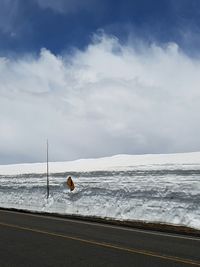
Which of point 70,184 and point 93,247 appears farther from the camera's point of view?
point 70,184

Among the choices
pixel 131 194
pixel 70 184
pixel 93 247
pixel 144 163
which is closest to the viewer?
pixel 93 247

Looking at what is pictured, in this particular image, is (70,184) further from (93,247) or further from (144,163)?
(93,247)

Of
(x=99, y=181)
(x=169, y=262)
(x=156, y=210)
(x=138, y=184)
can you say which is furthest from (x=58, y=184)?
(x=169, y=262)

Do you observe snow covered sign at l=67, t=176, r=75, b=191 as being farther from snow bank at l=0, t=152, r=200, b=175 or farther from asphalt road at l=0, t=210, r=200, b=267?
asphalt road at l=0, t=210, r=200, b=267

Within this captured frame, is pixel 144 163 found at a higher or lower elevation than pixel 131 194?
higher

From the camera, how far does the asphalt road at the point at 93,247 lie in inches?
298

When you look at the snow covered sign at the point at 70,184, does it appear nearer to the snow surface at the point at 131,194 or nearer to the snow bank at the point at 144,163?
the snow surface at the point at 131,194

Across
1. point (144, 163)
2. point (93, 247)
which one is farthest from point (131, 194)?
point (93, 247)

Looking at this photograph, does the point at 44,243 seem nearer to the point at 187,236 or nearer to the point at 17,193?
the point at 187,236

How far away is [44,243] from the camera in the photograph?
962cm

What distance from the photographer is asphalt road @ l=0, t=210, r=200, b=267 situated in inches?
298

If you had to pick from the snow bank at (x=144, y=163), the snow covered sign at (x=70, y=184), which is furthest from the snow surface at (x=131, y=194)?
the snow covered sign at (x=70, y=184)

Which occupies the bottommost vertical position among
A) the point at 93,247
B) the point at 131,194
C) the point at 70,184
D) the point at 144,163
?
the point at 93,247

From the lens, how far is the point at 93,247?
9125mm
